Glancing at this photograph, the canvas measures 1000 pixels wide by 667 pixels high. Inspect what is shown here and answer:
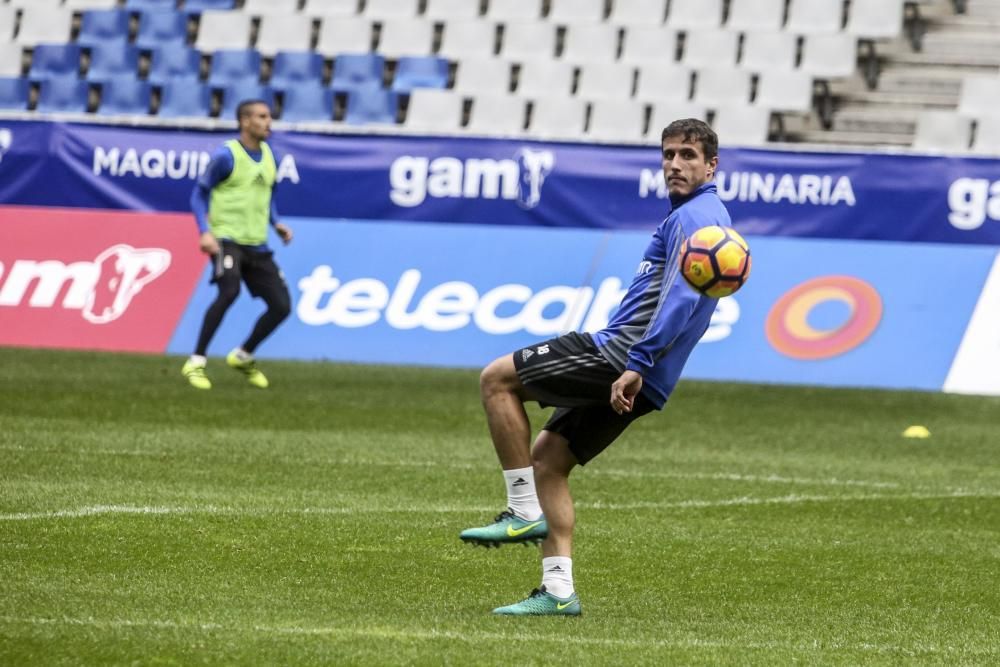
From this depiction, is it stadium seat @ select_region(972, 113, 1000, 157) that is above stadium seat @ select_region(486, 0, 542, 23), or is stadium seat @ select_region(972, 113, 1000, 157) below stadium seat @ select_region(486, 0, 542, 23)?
below

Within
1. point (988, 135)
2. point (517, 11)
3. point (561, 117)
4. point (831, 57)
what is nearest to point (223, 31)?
point (517, 11)

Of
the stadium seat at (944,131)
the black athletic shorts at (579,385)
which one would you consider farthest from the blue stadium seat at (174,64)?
the black athletic shorts at (579,385)

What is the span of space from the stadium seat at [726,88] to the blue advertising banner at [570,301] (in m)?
4.49

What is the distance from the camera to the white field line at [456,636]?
22.2 feet

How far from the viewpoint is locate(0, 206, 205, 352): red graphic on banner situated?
18.8m

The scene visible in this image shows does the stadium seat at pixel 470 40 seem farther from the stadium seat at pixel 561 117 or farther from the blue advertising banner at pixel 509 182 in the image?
the blue advertising banner at pixel 509 182

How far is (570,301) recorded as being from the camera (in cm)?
1825

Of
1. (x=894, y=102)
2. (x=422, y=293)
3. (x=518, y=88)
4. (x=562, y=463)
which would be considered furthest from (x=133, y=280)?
(x=562, y=463)

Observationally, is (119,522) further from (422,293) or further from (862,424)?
(422,293)

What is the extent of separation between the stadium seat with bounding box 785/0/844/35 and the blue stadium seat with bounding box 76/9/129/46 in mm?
9133

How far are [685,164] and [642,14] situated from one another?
1728cm

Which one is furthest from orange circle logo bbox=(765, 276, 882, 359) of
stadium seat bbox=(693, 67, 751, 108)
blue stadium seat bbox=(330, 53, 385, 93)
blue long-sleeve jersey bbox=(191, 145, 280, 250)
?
blue stadium seat bbox=(330, 53, 385, 93)

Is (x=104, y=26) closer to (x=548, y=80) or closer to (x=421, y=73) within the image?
(x=421, y=73)

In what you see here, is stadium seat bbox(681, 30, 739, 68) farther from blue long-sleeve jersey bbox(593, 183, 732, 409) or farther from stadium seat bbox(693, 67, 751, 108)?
blue long-sleeve jersey bbox(593, 183, 732, 409)
